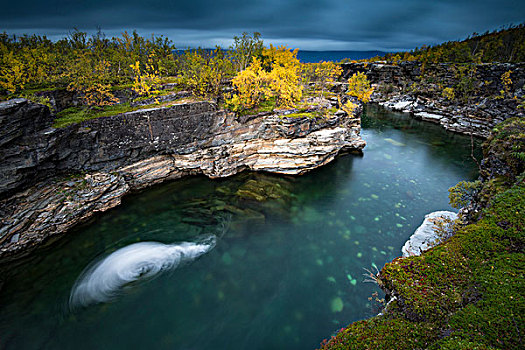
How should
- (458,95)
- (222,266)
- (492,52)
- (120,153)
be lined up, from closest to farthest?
(222,266)
(120,153)
(458,95)
(492,52)

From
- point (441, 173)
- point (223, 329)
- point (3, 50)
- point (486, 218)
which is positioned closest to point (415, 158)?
point (441, 173)

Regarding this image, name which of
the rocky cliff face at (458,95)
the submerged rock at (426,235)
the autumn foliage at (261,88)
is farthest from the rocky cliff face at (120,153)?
the rocky cliff face at (458,95)

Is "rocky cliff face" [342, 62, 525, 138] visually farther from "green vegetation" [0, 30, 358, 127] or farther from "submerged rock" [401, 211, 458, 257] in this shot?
"green vegetation" [0, 30, 358, 127]

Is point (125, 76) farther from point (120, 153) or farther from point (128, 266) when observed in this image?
point (128, 266)

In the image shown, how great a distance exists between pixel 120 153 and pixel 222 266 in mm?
13445

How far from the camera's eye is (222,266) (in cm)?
1417

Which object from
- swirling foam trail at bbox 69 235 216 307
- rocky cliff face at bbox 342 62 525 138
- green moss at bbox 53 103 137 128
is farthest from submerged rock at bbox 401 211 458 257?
rocky cliff face at bbox 342 62 525 138

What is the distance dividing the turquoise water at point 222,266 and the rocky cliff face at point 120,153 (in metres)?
1.40

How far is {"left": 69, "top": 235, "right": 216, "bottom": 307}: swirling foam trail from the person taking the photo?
40.9 feet

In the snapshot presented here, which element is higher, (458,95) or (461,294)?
(458,95)

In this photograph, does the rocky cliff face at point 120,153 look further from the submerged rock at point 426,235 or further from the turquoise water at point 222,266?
the submerged rock at point 426,235

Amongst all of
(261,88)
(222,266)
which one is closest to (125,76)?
(261,88)

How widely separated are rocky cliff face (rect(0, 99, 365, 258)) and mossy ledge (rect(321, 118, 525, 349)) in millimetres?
15786

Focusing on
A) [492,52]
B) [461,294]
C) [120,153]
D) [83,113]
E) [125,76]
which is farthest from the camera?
[492,52]
